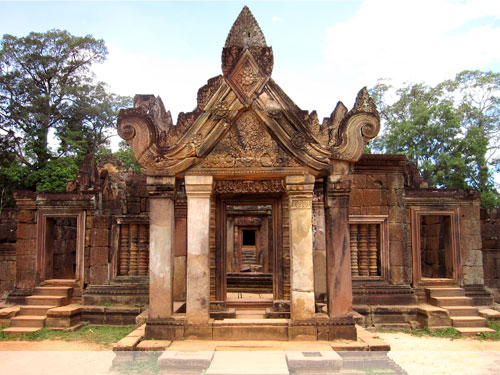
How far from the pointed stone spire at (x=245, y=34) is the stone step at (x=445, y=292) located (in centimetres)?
783

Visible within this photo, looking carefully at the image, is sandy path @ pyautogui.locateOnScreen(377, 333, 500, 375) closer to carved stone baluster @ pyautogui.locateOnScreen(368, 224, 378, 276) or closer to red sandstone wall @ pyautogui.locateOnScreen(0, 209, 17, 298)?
carved stone baluster @ pyautogui.locateOnScreen(368, 224, 378, 276)

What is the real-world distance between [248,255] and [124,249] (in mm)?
12193

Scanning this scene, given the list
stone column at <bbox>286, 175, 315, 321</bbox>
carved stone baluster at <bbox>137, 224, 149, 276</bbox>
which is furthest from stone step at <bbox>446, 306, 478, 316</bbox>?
carved stone baluster at <bbox>137, 224, 149, 276</bbox>

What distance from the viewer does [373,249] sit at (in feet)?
34.8

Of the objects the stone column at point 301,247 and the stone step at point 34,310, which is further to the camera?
the stone step at point 34,310

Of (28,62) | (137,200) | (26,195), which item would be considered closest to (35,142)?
(28,62)

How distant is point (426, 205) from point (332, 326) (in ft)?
21.3

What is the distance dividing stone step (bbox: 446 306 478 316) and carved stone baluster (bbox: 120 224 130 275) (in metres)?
8.16

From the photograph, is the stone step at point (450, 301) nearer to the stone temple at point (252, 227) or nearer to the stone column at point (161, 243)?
the stone temple at point (252, 227)

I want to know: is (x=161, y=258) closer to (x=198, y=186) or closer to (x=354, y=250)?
(x=198, y=186)

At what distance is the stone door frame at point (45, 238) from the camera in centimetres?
1081

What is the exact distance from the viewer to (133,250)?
10.7 metres

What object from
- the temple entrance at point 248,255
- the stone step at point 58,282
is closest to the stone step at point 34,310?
the stone step at point 58,282

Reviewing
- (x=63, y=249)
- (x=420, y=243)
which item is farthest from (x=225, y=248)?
Result: (x=63, y=249)
